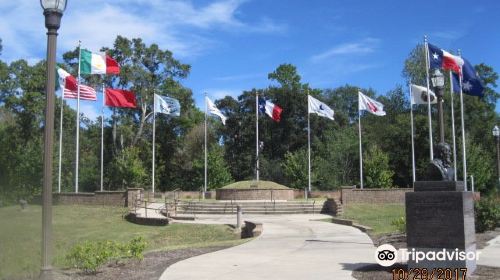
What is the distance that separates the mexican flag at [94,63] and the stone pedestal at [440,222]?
27762 millimetres

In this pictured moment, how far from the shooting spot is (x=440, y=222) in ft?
31.0

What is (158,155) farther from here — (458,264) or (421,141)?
(458,264)

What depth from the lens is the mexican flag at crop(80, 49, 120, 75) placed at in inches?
1335

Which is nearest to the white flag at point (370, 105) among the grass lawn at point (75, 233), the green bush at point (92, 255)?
the grass lawn at point (75, 233)

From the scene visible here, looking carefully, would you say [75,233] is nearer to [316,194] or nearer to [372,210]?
[372,210]

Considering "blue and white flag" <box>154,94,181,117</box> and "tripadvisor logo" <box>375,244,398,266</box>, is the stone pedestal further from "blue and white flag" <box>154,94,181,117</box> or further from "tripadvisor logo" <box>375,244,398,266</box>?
"blue and white flag" <box>154,94,181,117</box>

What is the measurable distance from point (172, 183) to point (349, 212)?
135 feet

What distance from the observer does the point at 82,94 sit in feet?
117

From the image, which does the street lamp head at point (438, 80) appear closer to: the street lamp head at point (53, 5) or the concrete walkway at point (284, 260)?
the concrete walkway at point (284, 260)

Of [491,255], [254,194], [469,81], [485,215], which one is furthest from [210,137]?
[491,255]

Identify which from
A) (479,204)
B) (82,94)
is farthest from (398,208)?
(82,94)

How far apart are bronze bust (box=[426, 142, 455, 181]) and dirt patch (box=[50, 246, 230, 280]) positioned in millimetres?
5360

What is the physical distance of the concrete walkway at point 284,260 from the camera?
33.2 ft
